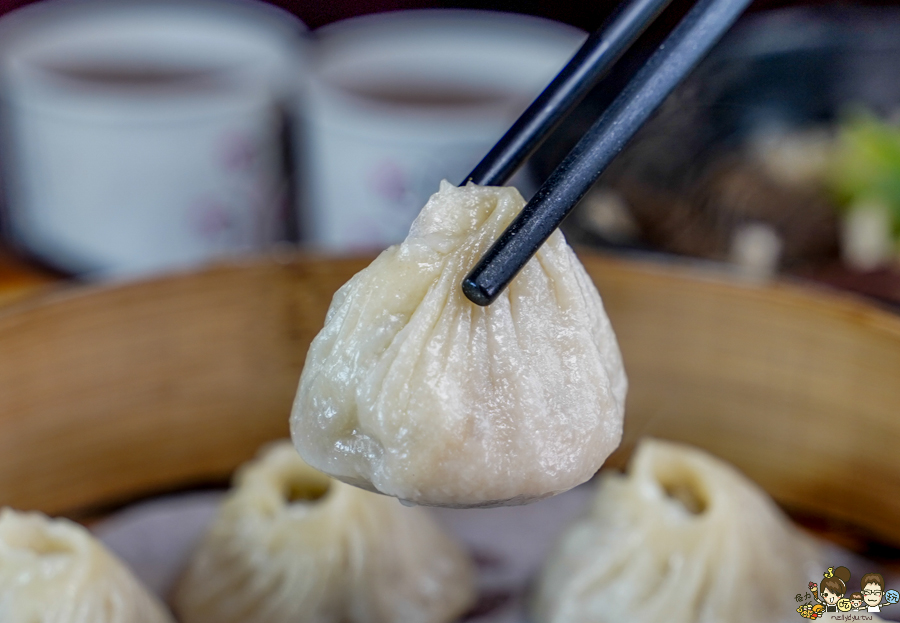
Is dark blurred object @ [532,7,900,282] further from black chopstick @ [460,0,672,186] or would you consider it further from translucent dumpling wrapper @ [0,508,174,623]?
translucent dumpling wrapper @ [0,508,174,623]

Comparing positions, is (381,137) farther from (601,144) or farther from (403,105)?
(601,144)

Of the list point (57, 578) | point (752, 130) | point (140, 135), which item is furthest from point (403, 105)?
point (57, 578)

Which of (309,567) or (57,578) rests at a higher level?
(57,578)

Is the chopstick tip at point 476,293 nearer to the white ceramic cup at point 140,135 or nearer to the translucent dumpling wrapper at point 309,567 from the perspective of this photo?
the translucent dumpling wrapper at point 309,567

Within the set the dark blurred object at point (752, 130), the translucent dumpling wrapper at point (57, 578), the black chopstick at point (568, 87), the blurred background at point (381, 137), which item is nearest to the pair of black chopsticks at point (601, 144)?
the black chopstick at point (568, 87)

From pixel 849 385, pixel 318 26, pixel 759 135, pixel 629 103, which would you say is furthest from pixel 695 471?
pixel 318 26

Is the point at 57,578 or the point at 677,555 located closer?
the point at 57,578
